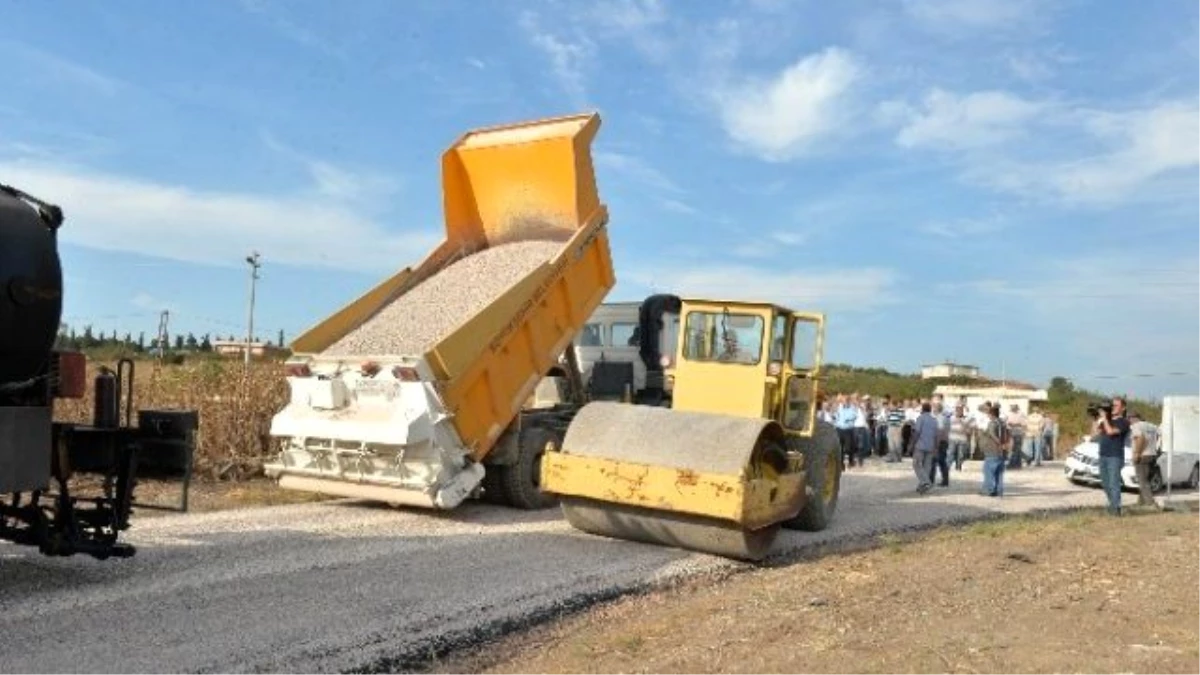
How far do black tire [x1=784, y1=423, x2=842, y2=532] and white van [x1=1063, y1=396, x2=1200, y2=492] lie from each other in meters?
9.92

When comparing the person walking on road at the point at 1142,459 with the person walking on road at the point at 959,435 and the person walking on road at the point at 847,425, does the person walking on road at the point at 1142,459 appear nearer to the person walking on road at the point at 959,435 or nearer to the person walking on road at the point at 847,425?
the person walking on road at the point at 959,435

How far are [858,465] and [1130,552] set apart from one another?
12.5 m

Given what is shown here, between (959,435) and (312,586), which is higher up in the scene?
(959,435)

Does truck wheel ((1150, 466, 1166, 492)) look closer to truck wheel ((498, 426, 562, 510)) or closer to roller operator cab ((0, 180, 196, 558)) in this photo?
truck wheel ((498, 426, 562, 510))

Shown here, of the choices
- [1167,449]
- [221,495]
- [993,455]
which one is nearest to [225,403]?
[221,495]

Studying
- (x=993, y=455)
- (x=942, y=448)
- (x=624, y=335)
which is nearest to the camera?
(x=624, y=335)

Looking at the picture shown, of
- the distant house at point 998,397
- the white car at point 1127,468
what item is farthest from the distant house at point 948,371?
the white car at point 1127,468

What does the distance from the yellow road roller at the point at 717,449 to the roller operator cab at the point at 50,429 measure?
3584 mm

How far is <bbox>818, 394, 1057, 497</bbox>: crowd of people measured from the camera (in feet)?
55.5

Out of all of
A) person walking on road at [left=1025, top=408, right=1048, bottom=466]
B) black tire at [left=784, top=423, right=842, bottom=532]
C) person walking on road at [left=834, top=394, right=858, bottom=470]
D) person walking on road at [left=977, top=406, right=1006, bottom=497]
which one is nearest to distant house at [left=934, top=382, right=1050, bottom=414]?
person walking on road at [left=1025, top=408, right=1048, bottom=466]

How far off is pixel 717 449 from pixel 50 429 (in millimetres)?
5111

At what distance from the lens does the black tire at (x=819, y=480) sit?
38.0 feet

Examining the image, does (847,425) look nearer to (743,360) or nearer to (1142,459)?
(1142,459)

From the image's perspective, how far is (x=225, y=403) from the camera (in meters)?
14.5
